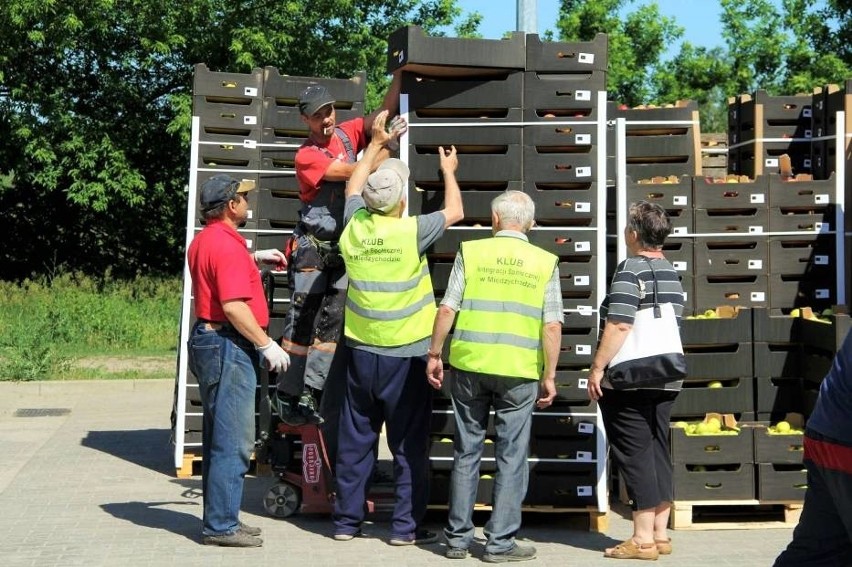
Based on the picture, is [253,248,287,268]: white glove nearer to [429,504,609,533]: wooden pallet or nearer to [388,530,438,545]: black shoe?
[429,504,609,533]: wooden pallet

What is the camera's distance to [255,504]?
9.80 meters

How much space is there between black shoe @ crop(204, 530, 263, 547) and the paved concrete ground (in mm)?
51

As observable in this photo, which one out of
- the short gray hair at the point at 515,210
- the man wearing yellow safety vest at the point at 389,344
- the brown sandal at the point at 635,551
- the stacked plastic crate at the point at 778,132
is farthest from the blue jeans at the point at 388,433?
the stacked plastic crate at the point at 778,132

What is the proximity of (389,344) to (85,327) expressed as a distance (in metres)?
13.5

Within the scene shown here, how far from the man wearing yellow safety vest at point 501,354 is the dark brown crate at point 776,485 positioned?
5.79ft

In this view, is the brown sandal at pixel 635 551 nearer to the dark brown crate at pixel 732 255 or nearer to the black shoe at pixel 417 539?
the black shoe at pixel 417 539

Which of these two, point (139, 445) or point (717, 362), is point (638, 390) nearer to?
point (717, 362)

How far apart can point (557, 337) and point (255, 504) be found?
304cm

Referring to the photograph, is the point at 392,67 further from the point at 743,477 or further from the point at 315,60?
the point at 315,60

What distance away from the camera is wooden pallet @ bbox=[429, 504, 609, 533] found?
8727 millimetres

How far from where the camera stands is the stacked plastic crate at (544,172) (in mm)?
8766

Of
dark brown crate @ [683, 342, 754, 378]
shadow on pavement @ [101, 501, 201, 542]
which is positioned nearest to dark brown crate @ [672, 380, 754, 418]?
dark brown crate @ [683, 342, 754, 378]

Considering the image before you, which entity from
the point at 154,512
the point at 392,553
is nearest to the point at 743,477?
the point at 392,553

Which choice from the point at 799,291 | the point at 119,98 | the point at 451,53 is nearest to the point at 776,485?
the point at 799,291
